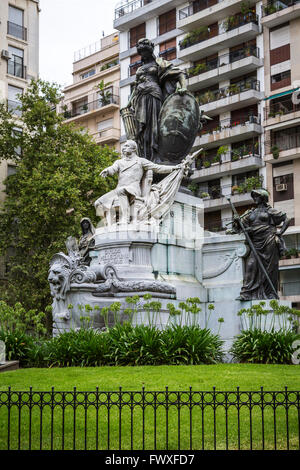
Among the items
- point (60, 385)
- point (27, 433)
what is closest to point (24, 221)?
point (60, 385)

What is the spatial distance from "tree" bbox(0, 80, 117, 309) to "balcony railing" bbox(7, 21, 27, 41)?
38.8 feet

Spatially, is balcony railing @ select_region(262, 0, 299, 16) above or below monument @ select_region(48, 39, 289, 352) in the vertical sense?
above

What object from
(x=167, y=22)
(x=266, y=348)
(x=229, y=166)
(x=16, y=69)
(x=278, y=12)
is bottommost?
(x=266, y=348)

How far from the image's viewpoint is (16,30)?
158 ft

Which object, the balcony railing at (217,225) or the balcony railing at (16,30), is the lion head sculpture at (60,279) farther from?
the balcony railing at (16,30)

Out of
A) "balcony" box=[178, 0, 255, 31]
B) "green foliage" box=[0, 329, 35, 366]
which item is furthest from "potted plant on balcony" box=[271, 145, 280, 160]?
"green foliage" box=[0, 329, 35, 366]

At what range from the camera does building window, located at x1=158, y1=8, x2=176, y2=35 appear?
168 feet

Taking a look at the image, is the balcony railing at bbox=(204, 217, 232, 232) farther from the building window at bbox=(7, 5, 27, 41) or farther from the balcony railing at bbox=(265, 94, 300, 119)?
the building window at bbox=(7, 5, 27, 41)

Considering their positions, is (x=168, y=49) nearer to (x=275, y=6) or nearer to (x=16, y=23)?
(x=275, y=6)

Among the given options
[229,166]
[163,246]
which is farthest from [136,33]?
[163,246]

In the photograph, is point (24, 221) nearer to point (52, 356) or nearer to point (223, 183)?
point (223, 183)

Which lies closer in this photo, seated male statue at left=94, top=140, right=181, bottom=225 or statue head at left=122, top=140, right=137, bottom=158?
seated male statue at left=94, top=140, right=181, bottom=225

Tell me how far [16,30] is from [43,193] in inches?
703

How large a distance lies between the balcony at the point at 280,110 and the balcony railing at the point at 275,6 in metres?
5.20
